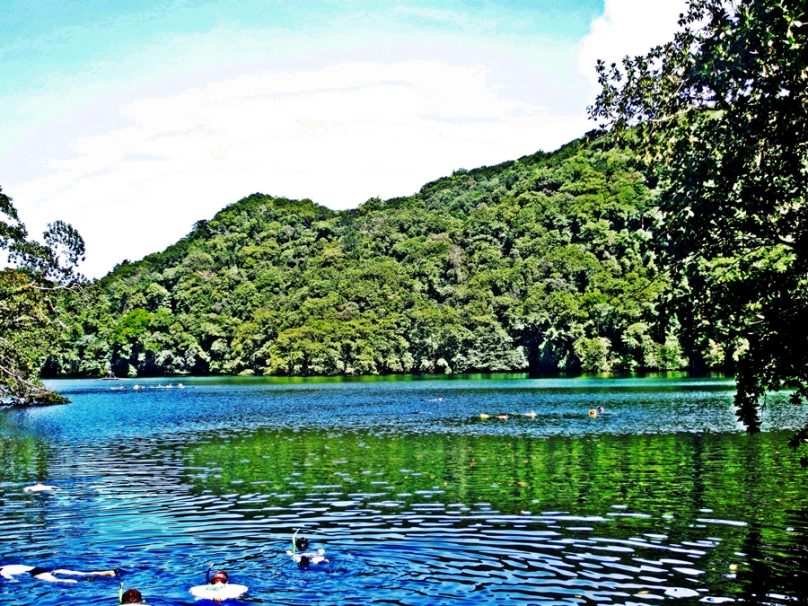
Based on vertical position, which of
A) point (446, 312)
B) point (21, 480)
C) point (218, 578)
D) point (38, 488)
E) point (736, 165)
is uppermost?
point (446, 312)

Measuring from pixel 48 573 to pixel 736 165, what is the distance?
18069 mm

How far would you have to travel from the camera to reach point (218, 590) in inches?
636

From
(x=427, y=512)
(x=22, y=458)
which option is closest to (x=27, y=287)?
(x=22, y=458)

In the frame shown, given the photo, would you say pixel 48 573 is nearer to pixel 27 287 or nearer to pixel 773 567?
pixel 773 567

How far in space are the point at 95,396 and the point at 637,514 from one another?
289 ft

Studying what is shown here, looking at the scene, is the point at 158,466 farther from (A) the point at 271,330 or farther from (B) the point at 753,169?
(A) the point at 271,330

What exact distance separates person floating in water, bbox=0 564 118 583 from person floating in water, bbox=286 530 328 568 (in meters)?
3.89

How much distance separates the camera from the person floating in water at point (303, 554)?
1852 cm

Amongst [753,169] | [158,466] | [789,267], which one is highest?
[753,169]

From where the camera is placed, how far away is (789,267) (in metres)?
20.2

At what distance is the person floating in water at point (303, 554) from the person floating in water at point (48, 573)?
3.89 metres

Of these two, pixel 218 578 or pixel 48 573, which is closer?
pixel 218 578

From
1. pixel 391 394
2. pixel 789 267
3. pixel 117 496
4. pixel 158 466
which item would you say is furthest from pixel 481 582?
pixel 391 394

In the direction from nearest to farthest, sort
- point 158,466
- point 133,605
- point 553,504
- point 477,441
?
point 133,605
point 553,504
point 158,466
point 477,441
